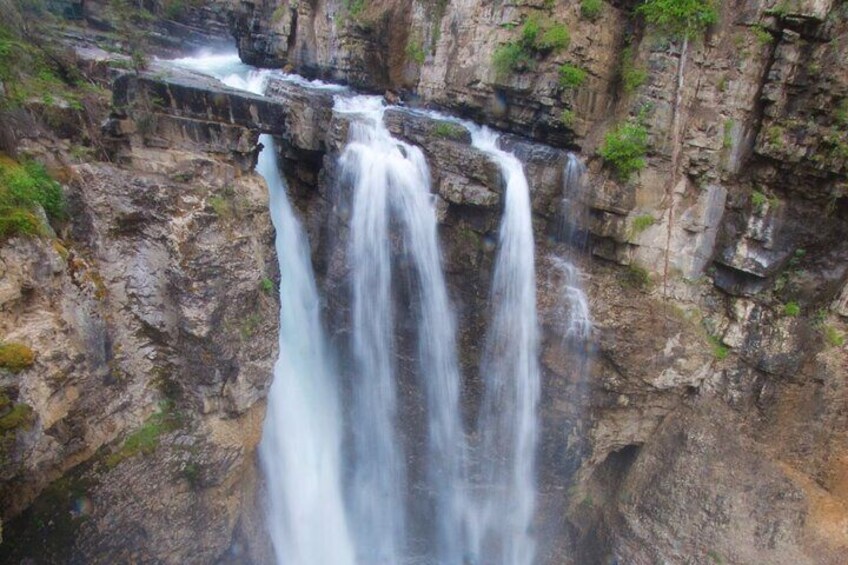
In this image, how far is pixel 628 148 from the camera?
10562mm

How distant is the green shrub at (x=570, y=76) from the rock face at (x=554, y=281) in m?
0.19

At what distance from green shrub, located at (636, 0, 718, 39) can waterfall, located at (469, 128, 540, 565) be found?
152 inches

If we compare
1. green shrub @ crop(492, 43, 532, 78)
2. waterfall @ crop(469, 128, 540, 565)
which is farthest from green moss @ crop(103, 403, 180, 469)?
green shrub @ crop(492, 43, 532, 78)

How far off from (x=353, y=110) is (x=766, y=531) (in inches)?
526

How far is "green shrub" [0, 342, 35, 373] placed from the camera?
6.36 metres

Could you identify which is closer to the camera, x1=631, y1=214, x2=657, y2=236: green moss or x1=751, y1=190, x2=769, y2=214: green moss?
x1=751, y1=190, x2=769, y2=214: green moss

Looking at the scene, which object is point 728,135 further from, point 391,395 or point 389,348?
point 391,395

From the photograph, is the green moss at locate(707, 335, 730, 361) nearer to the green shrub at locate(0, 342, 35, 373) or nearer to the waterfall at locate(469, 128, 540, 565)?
the waterfall at locate(469, 128, 540, 565)

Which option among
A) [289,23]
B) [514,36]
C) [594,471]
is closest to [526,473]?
[594,471]

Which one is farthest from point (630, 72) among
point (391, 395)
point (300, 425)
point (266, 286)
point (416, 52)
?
point (300, 425)

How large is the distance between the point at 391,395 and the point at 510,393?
114 inches

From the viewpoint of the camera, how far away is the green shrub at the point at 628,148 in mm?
10570

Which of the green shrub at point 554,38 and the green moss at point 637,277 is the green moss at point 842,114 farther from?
the green shrub at point 554,38

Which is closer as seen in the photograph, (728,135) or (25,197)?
(25,197)
